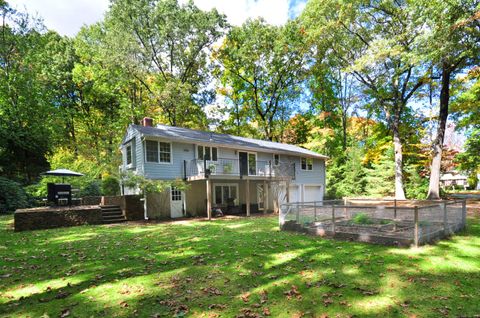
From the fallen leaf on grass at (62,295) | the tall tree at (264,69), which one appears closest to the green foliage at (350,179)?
the tall tree at (264,69)

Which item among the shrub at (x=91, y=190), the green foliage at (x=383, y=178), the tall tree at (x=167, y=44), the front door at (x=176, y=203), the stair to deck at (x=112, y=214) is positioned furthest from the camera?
the tall tree at (x=167, y=44)

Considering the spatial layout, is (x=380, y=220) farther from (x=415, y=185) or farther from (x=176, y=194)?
(x=415, y=185)

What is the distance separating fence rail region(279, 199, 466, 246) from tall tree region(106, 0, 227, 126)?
18.8 metres

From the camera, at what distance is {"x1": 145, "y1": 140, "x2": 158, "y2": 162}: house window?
15.1m

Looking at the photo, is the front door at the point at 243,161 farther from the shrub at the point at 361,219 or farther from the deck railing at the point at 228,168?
the shrub at the point at 361,219

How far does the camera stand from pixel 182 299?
4.28m

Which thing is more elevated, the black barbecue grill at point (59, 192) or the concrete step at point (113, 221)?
the black barbecue grill at point (59, 192)

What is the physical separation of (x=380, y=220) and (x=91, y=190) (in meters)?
20.8

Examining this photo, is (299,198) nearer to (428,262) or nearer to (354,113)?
(354,113)

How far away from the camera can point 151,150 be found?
1522 cm

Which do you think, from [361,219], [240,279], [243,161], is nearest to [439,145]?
[361,219]

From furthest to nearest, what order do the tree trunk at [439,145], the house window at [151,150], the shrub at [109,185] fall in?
the shrub at [109,185] → the tree trunk at [439,145] → the house window at [151,150]

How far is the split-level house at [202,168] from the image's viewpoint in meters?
15.4

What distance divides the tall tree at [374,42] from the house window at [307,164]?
264 inches
